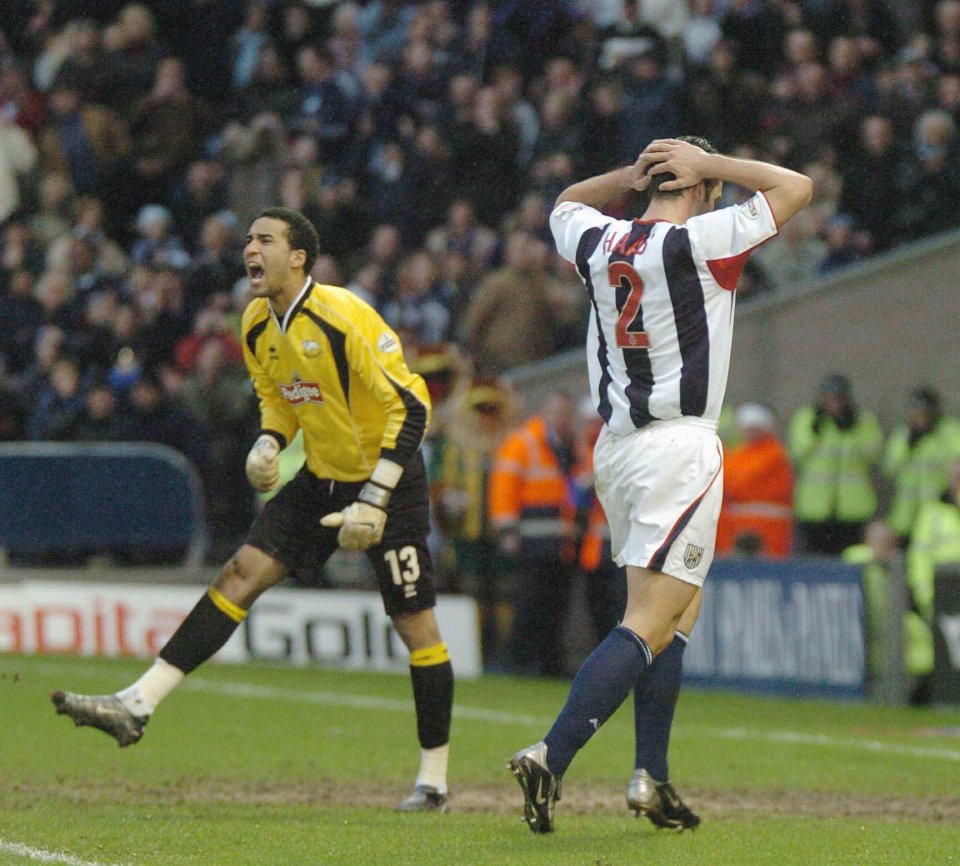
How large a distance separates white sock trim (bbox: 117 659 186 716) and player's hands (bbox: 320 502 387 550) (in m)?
0.83

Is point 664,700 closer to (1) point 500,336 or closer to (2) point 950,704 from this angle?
(2) point 950,704

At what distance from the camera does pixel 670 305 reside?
6855 millimetres

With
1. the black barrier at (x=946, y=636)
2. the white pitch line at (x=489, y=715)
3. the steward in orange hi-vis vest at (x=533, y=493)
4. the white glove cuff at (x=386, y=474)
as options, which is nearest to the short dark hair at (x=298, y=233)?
the white glove cuff at (x=386, y=474)

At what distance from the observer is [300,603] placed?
593 inches

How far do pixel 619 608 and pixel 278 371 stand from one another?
688cm

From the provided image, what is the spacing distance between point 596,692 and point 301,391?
1991mm

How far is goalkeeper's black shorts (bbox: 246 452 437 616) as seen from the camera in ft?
25.8

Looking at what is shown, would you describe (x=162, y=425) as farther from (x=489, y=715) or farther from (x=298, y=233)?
(x=298, y=233)

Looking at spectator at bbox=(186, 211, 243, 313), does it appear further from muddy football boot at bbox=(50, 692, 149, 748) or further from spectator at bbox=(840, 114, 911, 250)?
muddy football boot at bbox=(50, 692, 149, 748)

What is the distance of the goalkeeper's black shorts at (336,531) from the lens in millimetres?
7871

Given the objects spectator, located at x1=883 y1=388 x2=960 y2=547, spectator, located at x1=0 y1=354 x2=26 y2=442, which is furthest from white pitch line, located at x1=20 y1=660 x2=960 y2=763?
spectator, located at x1=883 y1=388 x2=960 y2=547

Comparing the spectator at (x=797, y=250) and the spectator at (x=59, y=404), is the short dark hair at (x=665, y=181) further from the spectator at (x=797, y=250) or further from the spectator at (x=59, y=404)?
the spectator at (x=59, y=404)

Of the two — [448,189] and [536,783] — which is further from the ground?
[448,189]

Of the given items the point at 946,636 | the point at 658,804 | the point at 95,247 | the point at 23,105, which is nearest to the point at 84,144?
the point at 23,105
